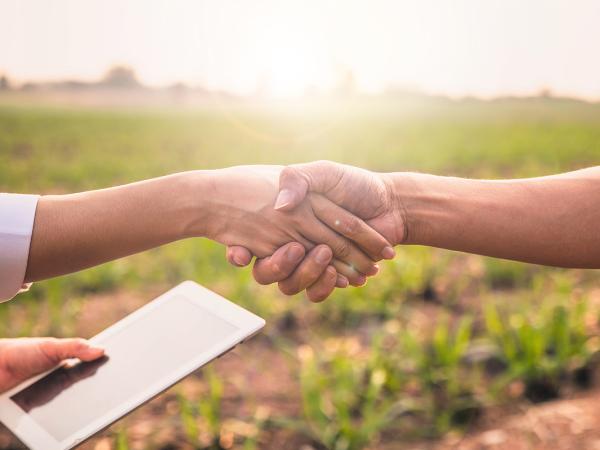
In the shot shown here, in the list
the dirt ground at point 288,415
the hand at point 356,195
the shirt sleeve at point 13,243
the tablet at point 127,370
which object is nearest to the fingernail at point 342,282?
the hand at point 356,195

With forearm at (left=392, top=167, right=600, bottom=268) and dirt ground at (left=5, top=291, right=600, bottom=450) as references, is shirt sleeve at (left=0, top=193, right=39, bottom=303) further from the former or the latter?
forearm at (left=392, top=167, right=600, bottom=268)

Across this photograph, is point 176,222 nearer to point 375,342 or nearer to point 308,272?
point 308,272

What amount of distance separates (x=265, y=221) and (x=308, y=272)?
0.31m

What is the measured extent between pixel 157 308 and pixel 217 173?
806 millimetres

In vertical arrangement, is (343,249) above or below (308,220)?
below

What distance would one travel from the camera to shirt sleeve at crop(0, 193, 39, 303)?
1.90m

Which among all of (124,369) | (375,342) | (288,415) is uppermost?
(124,369)

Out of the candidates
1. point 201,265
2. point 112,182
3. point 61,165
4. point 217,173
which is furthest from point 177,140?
point 217,173

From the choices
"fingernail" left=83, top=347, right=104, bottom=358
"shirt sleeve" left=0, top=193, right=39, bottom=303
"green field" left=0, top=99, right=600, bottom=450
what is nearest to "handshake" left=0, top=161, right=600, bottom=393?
"shirt sleeve" left=0, top=193, right=39, bottom=303

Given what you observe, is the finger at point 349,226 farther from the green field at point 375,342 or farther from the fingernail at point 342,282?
the green field at point 375,342

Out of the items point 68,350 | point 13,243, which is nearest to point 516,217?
point 68,350

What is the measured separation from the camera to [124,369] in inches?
67.0

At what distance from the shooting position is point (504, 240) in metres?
2.30

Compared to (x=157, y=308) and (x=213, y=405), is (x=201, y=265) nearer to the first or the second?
(x=213, y=405)
